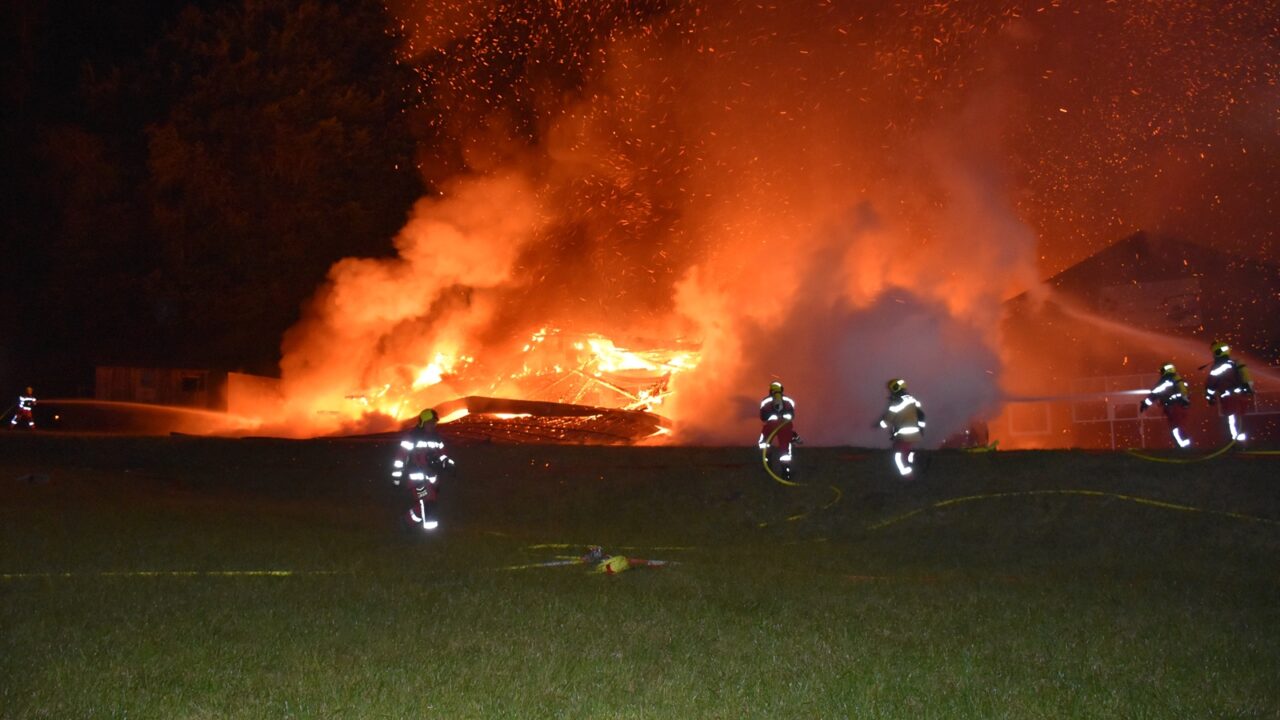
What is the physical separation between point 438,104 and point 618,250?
1047cm

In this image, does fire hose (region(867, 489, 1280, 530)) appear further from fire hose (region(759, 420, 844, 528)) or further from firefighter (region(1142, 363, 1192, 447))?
firefighter (region(1142, 363, 1192, 447))

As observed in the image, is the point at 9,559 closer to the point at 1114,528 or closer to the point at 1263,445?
the point at 1114,528

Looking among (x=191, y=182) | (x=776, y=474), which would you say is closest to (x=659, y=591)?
(x=776, y=474)

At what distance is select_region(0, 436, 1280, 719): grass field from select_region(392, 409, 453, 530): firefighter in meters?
0.52

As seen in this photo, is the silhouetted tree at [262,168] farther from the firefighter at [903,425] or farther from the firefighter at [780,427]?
the firefighter at [903,425]

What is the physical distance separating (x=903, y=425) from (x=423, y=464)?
735 centimetres

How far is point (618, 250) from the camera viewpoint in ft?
124

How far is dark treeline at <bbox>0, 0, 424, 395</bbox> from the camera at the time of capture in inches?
1577

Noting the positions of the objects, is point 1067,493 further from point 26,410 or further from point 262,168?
point 262,168

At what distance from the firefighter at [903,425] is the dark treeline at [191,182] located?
1035 inches

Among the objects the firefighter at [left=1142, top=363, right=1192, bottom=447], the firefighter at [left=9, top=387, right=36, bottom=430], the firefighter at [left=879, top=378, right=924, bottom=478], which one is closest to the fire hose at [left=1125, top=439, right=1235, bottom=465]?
the firefighter at [left=1142, top=363, right=1192, bottom=447]

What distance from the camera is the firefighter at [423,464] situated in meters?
16.3

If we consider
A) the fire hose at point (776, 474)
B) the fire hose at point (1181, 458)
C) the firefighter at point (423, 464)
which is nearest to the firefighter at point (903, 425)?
the fire hose at point (776, 474)

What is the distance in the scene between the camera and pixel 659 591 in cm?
1106
